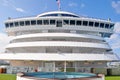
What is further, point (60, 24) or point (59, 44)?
point (60, 24)

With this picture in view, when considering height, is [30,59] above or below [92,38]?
below

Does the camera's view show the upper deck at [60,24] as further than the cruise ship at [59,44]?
Yes

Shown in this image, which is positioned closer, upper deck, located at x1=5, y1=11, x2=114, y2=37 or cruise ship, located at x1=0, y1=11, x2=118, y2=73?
cruise ship, located at x1=0, y1=11, x2=118, y2=73

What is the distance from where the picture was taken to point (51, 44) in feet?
118

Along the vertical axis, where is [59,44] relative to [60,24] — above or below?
below

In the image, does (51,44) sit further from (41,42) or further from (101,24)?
(101,24)

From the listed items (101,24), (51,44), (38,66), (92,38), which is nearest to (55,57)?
(51,44)

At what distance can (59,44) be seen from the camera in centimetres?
3584

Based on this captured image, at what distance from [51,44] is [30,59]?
379 cm

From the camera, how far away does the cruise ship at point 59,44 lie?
118 feet

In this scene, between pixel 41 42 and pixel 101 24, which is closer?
pixel 41 42

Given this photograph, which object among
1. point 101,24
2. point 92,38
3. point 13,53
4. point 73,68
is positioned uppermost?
point 101,24

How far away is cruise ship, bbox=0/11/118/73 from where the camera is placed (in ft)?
118

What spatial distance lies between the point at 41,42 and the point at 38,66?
14.8ft
